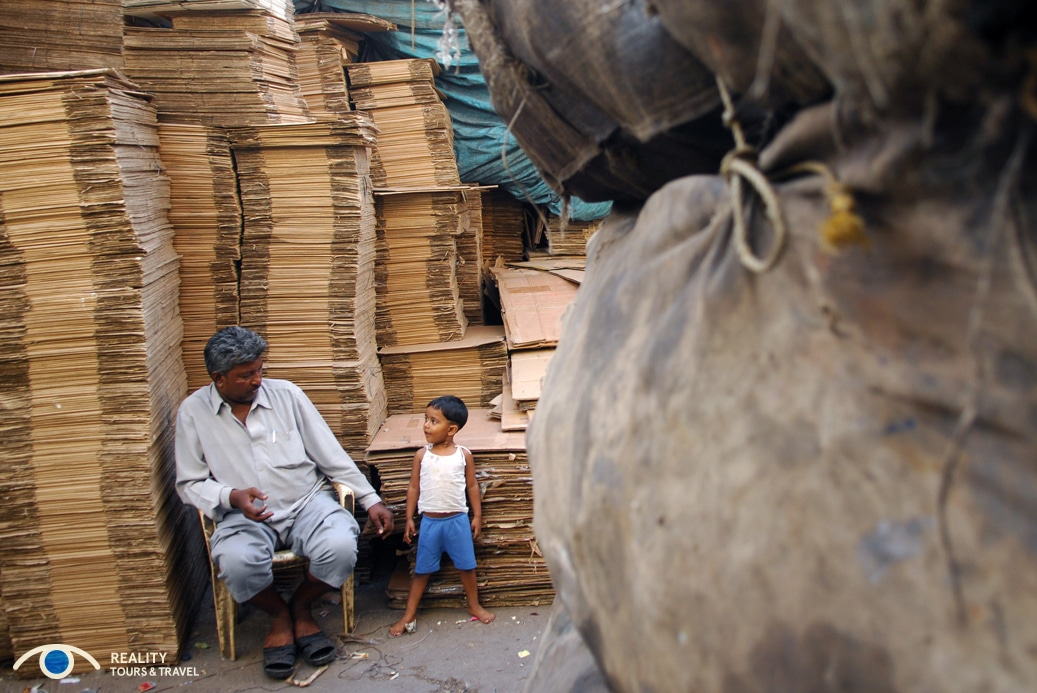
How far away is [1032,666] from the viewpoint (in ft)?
2.09

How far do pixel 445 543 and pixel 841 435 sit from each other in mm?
3590

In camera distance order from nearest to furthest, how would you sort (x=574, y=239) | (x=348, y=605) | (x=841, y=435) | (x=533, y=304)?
(x=841, y=435), (x=348, y=605), (x=533, y=304), (x=574, y=239)

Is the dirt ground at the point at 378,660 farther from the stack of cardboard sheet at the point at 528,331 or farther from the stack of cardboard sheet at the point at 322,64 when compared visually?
the stack of cardboard sheet at the point at 322,64

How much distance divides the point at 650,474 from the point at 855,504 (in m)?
0.24

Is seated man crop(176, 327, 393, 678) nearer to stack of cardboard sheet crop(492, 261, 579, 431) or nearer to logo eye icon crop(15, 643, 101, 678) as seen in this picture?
logo eye icon crop(15, 643, 101, 678)

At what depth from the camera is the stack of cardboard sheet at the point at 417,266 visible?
494 centimetres

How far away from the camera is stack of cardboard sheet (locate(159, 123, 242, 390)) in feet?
14.0

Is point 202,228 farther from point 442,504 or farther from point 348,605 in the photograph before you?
point 348,605

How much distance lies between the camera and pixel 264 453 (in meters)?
3.96

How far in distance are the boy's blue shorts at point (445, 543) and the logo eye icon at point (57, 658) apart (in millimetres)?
1550

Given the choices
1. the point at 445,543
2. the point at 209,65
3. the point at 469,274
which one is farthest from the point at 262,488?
the point at 209,65

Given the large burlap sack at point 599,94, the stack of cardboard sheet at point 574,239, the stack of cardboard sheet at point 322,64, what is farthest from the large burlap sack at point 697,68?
the stack of cardboard sheet at point 574,239

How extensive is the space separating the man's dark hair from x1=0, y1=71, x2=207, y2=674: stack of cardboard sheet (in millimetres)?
256

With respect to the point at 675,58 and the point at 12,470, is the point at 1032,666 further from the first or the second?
the point at 12,470
